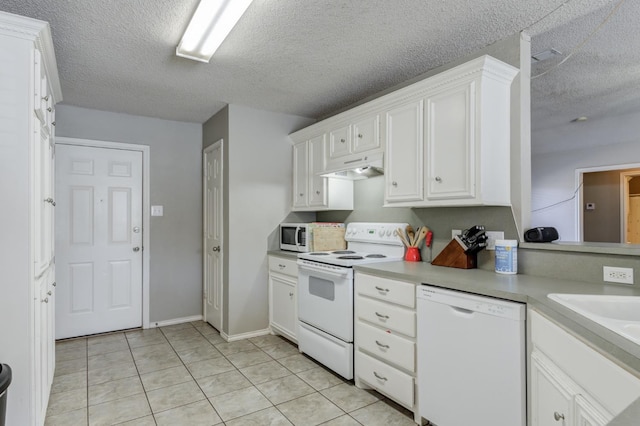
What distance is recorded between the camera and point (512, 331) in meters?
1.61

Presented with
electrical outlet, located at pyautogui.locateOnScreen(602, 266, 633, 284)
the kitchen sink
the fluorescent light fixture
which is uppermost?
the fluorescent light fixture

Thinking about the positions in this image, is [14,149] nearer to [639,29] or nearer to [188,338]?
[188,338]

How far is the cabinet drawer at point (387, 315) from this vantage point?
213cm

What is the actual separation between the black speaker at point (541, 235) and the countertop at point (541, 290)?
0.22m

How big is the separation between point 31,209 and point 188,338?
2.30 m

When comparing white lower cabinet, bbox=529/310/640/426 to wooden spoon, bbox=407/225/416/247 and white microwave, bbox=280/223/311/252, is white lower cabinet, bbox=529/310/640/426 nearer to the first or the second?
wooden spoon, bbox=407/225/416/247

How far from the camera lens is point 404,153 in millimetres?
2582

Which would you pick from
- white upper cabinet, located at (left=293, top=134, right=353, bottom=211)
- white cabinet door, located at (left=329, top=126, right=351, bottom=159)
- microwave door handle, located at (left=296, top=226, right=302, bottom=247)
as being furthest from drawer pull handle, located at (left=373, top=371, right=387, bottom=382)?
white cabinet door, located at (left=329, top=126, right=351, bottom=159)

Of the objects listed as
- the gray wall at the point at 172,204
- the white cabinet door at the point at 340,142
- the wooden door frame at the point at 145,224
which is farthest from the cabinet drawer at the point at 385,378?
the wooden door frame at the point at 145,224

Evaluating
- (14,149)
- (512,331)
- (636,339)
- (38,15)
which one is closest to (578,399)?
(636,339)

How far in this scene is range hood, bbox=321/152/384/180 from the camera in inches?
113

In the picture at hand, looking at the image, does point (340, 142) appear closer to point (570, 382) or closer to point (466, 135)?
point (466, 135)

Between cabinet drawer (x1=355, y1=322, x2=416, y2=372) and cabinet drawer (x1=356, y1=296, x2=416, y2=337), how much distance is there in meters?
0.05

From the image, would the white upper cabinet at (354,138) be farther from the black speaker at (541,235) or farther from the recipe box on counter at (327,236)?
the black speaker at (541,235)
